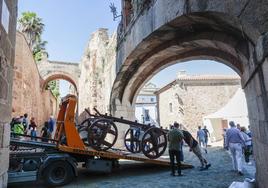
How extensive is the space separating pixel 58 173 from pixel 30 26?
20.8 m

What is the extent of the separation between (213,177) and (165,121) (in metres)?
17.4

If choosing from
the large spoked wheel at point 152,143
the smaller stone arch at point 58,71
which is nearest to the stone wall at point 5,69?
the large spoked wheel at point 152,143

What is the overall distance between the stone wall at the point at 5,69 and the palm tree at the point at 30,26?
21.6 metres

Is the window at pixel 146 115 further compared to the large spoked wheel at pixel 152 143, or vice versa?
the window at pixel 146 115

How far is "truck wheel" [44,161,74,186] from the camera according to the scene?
5.00 m

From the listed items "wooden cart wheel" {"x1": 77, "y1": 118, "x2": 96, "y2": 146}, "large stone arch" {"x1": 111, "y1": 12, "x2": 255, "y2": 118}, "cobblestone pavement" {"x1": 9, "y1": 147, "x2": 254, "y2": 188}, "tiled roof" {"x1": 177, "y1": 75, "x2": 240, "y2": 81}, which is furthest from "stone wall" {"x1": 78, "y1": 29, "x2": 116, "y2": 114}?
"tiled roof" {"x1": 177, "y1": 75, "x2": 240, "y2": 81}

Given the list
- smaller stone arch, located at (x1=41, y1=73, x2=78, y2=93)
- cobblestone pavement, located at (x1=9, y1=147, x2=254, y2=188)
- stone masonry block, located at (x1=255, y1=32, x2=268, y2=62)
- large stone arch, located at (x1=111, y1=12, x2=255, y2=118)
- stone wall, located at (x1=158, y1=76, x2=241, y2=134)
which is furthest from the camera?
smaller stone arch, located at (x1=41, y1=73, x2=78, y2=93)

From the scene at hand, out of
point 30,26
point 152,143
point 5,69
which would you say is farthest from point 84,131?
point 30,26

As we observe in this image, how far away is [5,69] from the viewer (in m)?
2.51

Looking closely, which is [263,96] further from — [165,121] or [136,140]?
[165,121]

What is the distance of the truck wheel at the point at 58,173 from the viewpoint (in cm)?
500

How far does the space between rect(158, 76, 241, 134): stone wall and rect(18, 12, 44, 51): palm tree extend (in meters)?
13.6

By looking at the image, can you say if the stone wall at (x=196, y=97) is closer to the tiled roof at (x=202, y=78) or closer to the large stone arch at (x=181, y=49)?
the tiled roof at (x=202, y=78)

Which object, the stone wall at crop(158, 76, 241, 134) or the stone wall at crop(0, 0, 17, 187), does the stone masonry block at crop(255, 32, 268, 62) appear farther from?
the stone wall at crop(158, 76, 241, 134)
